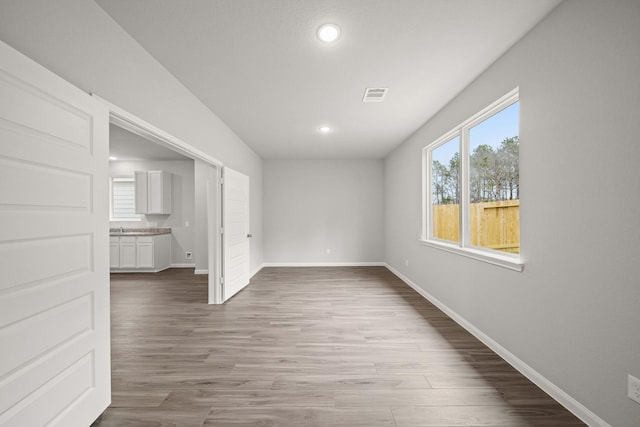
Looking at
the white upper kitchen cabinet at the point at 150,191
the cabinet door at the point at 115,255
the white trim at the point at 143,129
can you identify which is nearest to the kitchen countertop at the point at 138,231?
the cabinet door at the point at 115,255

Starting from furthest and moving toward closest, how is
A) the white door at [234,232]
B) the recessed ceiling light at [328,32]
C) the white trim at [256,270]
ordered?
the white trim at [256,270]
the white door at [234,232]
the recessed ceiling light at [328,32]

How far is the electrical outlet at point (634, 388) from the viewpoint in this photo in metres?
1.42

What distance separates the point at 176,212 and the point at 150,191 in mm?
750

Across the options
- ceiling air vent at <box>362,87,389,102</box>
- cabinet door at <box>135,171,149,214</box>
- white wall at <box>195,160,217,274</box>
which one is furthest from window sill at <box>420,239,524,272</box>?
cabinet door at <box>135,171,149,214</box>

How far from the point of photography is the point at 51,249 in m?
1.38

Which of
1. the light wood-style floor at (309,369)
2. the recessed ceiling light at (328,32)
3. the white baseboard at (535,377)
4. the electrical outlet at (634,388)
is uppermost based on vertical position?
the recessed ceiling light at (328,32)

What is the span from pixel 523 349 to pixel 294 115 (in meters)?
3.54

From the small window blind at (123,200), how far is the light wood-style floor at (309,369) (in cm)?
358

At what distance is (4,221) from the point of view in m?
1.17

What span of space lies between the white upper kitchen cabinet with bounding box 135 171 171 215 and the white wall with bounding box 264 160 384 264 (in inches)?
94.9

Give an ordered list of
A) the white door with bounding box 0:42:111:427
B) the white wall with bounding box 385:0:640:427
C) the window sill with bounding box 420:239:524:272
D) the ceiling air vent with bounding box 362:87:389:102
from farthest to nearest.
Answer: the ceiling air vent with bounding box 362:87:389:102 < the window sill with bounding box 420:239:524:272 < the white wall with bounding box 385:0:640:427 < the white door with bounding box 0:42:111:427

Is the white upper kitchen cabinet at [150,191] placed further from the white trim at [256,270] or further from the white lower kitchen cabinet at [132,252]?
the white trim at [256,270]

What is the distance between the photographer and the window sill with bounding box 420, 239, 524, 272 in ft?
7.49

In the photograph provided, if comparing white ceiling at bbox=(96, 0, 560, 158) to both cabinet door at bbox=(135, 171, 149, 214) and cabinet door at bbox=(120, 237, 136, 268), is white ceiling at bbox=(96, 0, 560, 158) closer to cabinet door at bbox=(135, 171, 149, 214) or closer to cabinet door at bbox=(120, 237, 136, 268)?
cabinet door at bbox=(135, 171, 149, 214)
